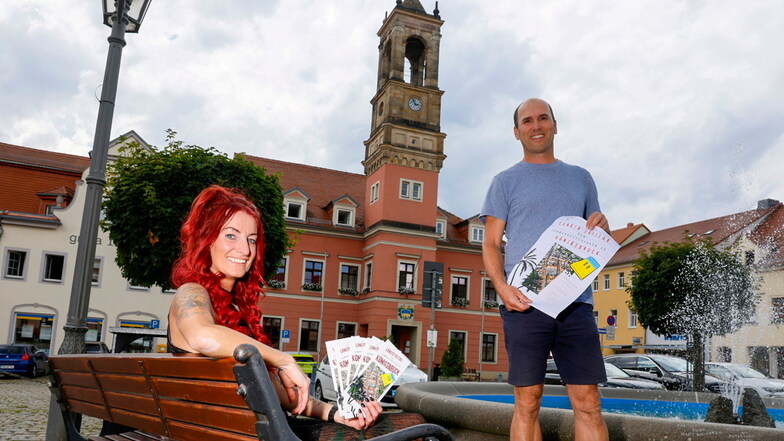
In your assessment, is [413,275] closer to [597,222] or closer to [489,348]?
[489,348]

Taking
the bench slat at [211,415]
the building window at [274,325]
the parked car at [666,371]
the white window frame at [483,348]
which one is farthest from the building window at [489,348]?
the bench slat at [211,415]

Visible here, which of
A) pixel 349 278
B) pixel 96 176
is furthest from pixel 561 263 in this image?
pixel 349 278

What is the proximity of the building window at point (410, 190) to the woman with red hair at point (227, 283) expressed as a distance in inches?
1439

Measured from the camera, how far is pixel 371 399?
2.28 m

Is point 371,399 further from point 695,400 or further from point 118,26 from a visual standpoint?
point 695,400

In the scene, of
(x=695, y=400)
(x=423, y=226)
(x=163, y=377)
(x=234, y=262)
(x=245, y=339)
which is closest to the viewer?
(x=245, y=339)

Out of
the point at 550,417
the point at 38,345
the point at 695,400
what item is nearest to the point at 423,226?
the point at 38,345

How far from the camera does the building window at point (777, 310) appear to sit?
111 ft

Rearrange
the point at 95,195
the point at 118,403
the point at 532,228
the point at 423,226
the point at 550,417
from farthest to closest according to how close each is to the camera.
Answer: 1. the point at 423,226
2. the point at 95,195
3. the point at 550,417
4. the point at 532,228
5. the point at 118,403

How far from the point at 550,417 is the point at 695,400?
4.64m

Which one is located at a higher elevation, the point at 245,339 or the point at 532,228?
the point at 532,228

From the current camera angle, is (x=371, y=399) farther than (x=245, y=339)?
Yes

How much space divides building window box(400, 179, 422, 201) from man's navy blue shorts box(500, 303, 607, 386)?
36.2 m

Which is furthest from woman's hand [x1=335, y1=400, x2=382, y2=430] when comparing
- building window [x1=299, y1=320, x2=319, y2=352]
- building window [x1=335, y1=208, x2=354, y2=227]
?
building window [x1=335, y1=208, x2=354, y2=227]
